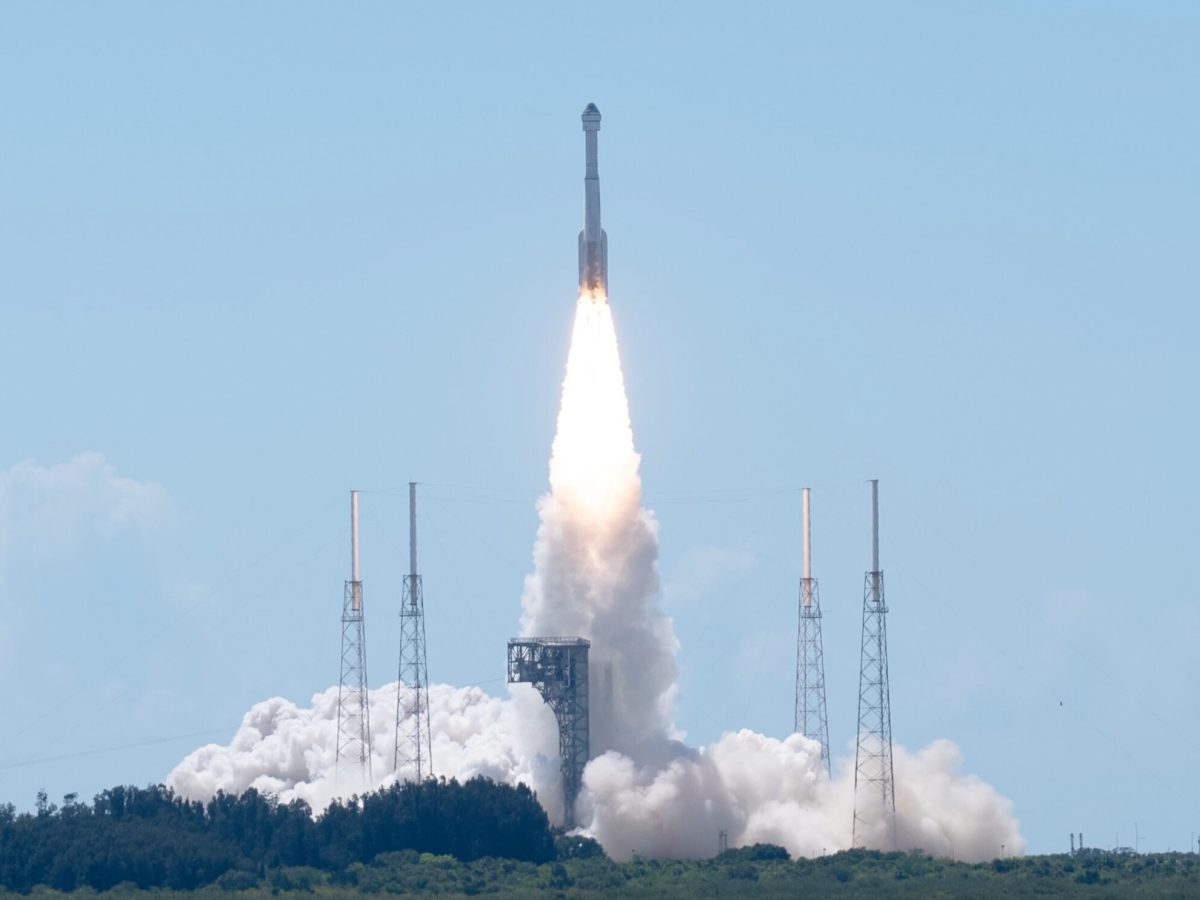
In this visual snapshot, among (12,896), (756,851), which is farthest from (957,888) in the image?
(12,896)

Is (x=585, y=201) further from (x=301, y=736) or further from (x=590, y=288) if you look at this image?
(x=301, y=736)

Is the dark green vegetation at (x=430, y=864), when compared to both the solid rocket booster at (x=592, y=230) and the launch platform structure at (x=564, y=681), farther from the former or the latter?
the solid rocket booster at (x=592, y=230)

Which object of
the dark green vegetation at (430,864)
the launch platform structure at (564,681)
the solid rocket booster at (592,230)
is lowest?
the dark green vegetation at (430,864)

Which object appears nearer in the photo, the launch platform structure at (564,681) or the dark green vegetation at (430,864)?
the dark green vegetation at (430,864)

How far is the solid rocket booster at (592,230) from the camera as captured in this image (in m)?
145

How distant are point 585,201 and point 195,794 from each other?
1289 inches

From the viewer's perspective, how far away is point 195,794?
Result: 6462 inches

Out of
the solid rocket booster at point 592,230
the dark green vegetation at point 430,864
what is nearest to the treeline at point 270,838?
the dark green vegetation at point 430,864

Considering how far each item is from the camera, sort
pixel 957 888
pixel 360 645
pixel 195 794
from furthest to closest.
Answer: pixel 195 794 → pixel 360 645 → pixel 957 888

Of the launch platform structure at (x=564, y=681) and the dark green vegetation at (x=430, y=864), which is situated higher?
the launch platform structure at (x=564, y=681)

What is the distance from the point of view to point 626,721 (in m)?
149

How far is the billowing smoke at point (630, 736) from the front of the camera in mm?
146875

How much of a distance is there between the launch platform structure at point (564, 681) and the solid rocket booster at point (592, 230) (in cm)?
1247

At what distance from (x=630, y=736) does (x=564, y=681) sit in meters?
3.44
